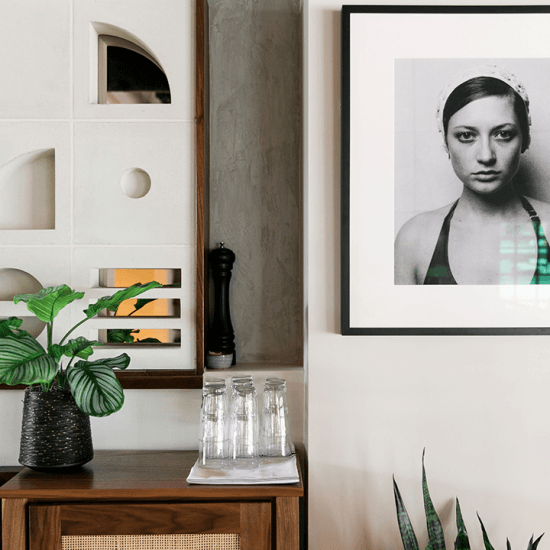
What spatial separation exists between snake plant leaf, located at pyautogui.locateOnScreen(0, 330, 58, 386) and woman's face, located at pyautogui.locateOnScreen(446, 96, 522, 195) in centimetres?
116

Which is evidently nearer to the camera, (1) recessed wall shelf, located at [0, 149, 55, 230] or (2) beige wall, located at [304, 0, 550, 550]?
(2) beige wall, located at [304, 0, 550, 550]

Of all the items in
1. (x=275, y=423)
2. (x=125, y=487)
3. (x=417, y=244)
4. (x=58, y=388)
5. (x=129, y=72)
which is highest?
(x=129, y=72)

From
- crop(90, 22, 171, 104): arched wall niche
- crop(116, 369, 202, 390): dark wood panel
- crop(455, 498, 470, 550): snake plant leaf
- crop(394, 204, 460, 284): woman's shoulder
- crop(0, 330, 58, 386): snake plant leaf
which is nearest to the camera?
crop(0, 330, 58, 386): snake plant leaf

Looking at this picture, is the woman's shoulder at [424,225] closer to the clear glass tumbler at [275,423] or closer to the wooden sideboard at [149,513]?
the clear glass tumbler at [275,423]

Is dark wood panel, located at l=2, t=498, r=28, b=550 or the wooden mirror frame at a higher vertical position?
the wooden mirror frame

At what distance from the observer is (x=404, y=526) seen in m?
1.27

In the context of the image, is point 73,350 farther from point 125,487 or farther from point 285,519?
point 285,519

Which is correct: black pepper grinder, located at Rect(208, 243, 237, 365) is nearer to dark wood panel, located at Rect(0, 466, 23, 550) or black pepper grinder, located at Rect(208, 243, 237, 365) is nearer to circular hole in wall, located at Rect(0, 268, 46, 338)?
circular hole in wall, located at Rect(0, 268, 46, 338)

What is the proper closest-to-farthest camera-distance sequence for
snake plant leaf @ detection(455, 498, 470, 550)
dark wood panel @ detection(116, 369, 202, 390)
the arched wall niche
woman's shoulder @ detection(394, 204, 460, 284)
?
snake plant leaf @ detection(455, 498, 470, 550), woman's shoulder @ detection(394, 204, 460, 284), dark wood panel @ detection(116, 369, 202, 390), the arched wall niche

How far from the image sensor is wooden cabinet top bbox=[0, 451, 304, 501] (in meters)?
1.18

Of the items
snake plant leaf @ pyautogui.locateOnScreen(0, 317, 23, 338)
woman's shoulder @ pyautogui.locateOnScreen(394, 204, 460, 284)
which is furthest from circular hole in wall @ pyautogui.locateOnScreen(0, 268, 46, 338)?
woman's shoulder @ pyautogui.locateOnScreen(394, 204, 460, 284)

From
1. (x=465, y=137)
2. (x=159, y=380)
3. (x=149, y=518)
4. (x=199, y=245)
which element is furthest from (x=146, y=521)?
(x=465, y=137)

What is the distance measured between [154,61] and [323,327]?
98 cm

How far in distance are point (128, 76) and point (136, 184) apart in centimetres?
35
